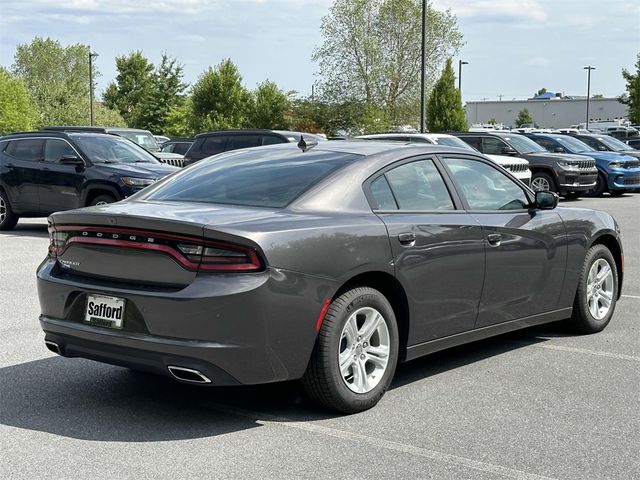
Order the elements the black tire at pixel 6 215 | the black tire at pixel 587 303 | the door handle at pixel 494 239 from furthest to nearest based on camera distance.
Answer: the black tire at pixel 6 215 < the black tire at pixel 587 303 < the door handle at pixel 494 239

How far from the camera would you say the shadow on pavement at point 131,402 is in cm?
486

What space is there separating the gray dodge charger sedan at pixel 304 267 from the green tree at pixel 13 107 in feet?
165

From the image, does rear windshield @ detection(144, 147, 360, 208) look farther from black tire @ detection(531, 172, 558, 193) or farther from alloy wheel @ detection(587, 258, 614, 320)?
black tire @ detection(531, 172, 558, 193)

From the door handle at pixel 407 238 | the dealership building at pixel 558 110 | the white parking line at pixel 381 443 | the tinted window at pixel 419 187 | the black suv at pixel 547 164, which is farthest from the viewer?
the dealership building at pixel 558 110

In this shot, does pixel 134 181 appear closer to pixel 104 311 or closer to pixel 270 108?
pixel 104 311

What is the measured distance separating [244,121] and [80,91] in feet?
54.5

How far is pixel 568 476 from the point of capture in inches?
165

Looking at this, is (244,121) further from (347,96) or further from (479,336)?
(479,336)

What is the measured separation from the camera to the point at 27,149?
15898mm

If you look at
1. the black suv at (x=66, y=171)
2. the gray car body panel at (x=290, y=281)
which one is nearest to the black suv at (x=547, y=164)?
the black suv at (x=66, y=171)

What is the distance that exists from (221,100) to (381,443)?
5409 cm

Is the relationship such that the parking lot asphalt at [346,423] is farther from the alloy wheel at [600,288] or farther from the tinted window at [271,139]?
the tinted window at [271,139]

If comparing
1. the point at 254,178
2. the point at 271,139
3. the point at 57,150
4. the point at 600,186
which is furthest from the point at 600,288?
the point at 600,186

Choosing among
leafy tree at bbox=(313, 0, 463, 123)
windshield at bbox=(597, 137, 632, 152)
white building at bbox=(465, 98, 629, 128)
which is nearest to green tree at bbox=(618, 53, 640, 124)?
leafy tree at bbox=(313, 0, 463, 123)
